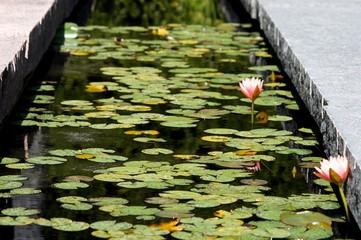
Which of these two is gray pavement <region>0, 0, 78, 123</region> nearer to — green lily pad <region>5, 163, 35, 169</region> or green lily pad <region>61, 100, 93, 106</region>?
green lily pad <region>61, 100, 93, 106</region>

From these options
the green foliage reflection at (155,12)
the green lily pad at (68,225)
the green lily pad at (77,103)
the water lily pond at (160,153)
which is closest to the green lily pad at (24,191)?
the water lily pond at (160,153)

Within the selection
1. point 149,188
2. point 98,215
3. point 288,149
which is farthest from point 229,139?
point 98,215

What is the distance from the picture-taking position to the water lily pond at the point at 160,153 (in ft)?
9.28

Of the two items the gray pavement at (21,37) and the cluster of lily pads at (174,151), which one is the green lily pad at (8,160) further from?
the gray pavement at (21,37)

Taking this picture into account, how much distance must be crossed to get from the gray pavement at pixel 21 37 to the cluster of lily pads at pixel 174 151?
0.12m

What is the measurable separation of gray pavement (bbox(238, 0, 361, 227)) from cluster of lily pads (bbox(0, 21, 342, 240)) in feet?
0.43

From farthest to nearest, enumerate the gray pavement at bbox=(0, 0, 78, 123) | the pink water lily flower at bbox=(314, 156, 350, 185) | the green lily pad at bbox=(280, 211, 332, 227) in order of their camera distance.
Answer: the gray pavement at bbox=(0, 0, 78, 123) → the green lily pad at bbox=(280, 211, 332, 227) → the pink water lily flower at bbox=(314, 156, 350, 185)

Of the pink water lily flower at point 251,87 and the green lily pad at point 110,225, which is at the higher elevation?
the pink water lily flower at point 251,87

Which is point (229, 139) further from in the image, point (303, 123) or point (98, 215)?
point (98, 215)

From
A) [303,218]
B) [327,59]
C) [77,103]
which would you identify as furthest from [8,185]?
[327,59]

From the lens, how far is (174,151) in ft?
11.8

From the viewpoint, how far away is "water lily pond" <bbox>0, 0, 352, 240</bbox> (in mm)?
2828

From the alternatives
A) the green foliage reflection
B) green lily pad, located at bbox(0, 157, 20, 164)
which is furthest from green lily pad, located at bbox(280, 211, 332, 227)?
the green foliage reflection

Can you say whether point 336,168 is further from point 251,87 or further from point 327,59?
point 327,59
